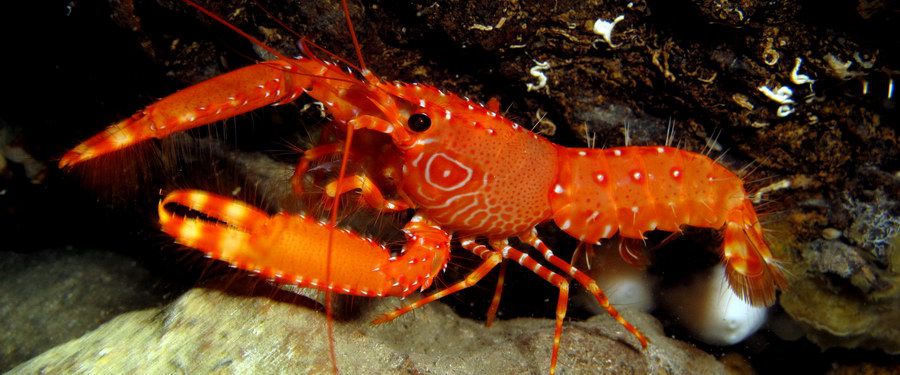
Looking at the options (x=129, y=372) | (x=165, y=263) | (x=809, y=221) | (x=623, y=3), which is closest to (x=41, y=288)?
(x=165, y=263)

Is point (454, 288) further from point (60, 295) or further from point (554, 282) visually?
point (60, 295)

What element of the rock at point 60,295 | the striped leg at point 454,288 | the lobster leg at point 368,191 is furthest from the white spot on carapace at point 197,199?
the rock at point 60,295

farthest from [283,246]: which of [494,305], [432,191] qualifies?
[494,305]

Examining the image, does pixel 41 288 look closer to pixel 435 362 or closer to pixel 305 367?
pixel 305 367

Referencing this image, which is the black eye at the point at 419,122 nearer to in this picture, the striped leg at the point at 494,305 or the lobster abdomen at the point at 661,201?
the lobster abdomen at the point at 661,201

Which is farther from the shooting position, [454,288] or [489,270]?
[489,270]
